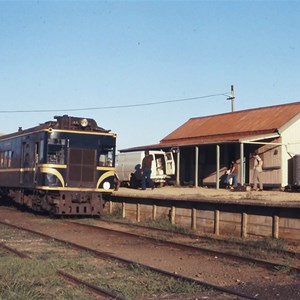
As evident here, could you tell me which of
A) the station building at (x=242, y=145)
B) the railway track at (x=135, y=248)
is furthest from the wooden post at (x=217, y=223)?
the station building at (x=242, y=145)

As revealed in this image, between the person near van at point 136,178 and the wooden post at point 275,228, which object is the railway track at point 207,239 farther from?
the person near van at point 136,178

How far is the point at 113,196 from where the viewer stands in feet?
71.7

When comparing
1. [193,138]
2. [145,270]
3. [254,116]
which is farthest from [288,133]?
[145,270]

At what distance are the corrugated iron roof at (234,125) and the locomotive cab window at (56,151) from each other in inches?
386

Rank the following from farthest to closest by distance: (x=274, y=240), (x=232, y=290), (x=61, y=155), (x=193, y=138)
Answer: (x=193, y=138) → (x=61, y=155) → (x=274, y=240) → (x=232, y=290)

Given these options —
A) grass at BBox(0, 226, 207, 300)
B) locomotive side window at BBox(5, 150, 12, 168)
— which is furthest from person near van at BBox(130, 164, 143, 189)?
grass at BBox(0, 226, 207, 300)

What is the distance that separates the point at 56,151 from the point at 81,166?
42.8 inches

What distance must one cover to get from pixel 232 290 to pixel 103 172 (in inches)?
478

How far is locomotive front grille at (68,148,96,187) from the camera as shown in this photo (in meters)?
19.1

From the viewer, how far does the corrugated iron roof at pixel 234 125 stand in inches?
1083

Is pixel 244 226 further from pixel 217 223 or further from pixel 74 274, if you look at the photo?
pixel 74 274

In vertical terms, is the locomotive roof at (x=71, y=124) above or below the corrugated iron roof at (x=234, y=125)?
below

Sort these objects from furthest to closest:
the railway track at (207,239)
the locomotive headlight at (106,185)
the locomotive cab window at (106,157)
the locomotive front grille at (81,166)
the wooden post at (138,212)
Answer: the wooden post at (138,212)
the locomotive cab window at (106,157)
the locomotive headlight at (106,185)
the locomotive front grille at (81,166)
the railway track at (207,239)

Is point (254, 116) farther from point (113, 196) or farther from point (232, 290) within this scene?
point (232, 290)
